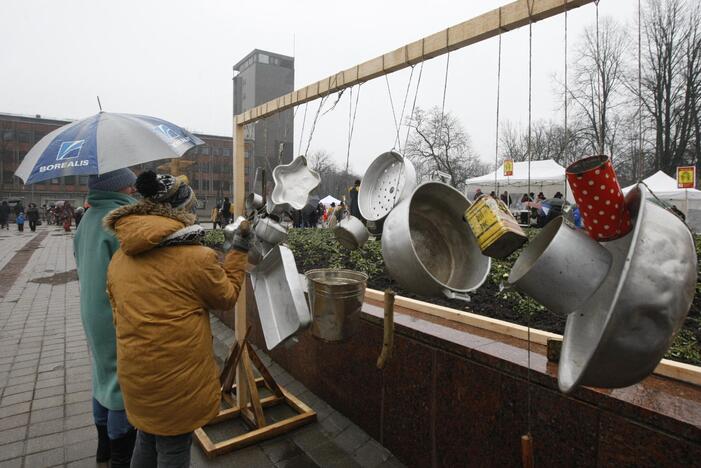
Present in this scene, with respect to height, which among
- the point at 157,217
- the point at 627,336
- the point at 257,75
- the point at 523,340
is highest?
the point at 257,75

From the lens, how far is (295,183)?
2.75 m

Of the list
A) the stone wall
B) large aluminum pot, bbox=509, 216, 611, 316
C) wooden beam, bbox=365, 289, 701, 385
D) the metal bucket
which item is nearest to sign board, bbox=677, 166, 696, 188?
wooden beam, bbox=365, 289, 701, 385

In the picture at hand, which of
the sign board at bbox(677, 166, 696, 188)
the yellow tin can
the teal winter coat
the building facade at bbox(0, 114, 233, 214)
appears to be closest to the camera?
the yellow tin can

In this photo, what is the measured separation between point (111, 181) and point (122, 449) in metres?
1.53

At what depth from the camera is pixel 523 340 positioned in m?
2.28

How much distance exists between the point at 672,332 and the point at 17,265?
13.4 meters

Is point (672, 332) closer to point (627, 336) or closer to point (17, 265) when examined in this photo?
point (627, 336)

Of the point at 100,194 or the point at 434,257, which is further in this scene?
the point at 100,194

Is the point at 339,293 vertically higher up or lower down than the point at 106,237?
lower down

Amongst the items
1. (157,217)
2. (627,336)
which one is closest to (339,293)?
(157,217)

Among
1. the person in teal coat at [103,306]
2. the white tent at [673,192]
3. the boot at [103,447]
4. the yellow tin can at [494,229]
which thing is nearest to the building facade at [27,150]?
→ the white tent at [673,192]

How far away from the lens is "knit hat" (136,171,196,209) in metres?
1.93

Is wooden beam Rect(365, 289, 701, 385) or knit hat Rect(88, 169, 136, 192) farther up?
knit hat Rect(88, 169, 136, 192)

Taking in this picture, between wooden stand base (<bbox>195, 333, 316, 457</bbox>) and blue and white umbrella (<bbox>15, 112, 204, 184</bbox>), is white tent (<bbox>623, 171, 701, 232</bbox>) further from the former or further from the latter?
blue and white umbrella (<bbox>15, 112, 204, 184</bbox>)
